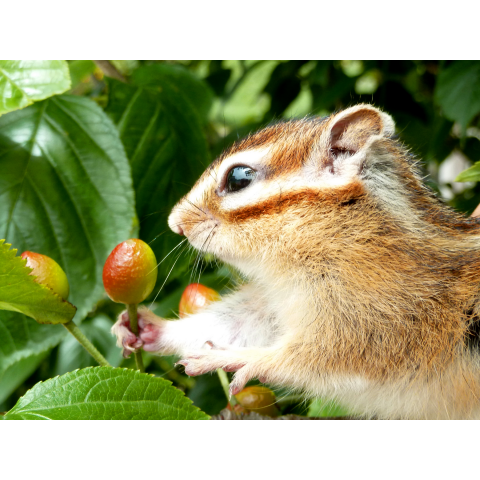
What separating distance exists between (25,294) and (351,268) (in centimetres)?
77

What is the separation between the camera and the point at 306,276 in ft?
4.43

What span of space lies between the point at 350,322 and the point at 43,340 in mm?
800

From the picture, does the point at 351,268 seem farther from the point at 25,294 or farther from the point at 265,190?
the point at 25,294

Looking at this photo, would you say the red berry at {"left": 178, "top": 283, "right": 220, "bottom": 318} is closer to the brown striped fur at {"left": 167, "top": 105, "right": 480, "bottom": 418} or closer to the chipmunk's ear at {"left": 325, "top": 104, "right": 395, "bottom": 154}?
the brown striped fur at {"left": 167, "top": 105, "right": 480, "bottom": 418}

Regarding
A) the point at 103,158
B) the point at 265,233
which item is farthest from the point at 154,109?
the point at 265,233

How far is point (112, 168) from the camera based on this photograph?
156 centimetres

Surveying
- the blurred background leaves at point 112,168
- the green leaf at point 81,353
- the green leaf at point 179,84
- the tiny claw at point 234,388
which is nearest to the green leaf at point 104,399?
the tiny claw at point 234,388

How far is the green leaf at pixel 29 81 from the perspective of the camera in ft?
4.15

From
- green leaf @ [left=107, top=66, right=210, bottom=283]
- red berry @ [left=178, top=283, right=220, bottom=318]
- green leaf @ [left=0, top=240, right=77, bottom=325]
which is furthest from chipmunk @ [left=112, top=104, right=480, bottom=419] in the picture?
green leaf @ [left=107, top=66, right=210, bottom=283]

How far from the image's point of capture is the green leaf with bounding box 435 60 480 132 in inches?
70.4

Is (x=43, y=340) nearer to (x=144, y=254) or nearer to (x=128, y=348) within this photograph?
(x=128, y=348)

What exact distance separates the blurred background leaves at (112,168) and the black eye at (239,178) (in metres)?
0.30

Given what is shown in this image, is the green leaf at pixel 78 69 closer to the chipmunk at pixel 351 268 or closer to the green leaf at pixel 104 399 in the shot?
the chipmunk at pixel 351 268
